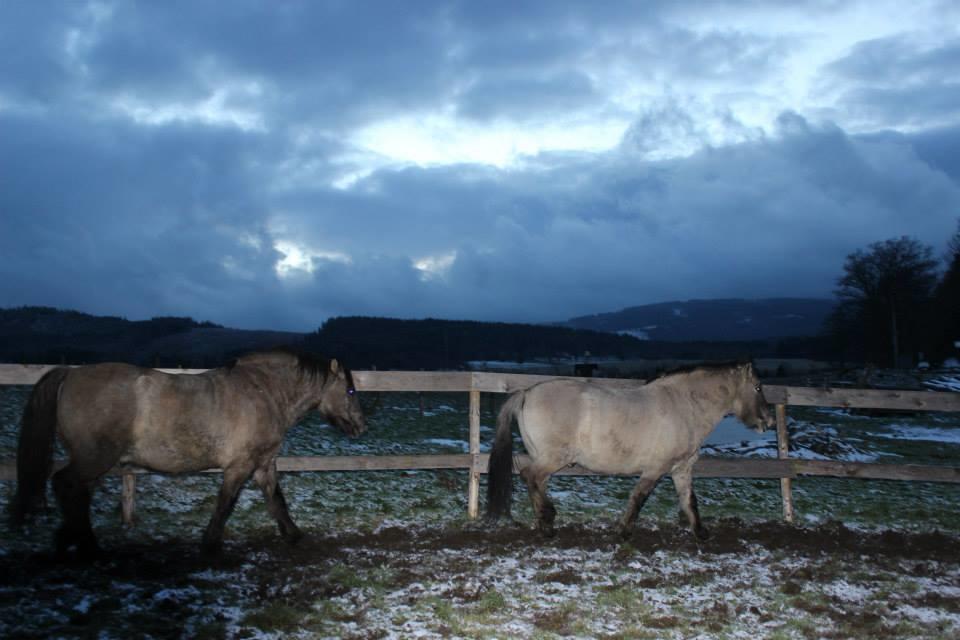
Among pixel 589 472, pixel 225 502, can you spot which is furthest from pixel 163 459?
pixel 589 472

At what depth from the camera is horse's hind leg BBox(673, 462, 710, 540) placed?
6.91 meters

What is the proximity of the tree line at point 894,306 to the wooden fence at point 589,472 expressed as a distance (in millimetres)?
46848

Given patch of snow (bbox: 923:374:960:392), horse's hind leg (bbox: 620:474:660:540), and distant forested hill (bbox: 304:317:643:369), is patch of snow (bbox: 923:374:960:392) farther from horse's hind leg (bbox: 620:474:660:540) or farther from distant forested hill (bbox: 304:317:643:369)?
distant forested hill (bbox: 304:317:643:369)

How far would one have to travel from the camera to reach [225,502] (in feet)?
Result: 19.6

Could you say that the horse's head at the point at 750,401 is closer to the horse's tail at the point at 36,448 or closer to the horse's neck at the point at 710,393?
the horse's neck at the point at 710,393

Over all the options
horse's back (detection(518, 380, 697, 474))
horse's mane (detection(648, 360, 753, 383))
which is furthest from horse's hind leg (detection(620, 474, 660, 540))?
A: horse's mane (detection(648, 360, 753, 383))

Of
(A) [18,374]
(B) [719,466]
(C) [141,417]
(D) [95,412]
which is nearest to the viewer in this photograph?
(D) [95,412]

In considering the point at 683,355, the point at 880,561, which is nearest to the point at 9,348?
the point at 683,355

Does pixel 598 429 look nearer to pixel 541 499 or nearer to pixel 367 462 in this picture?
pixel 541 499

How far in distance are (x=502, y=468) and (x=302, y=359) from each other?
2.17 metres

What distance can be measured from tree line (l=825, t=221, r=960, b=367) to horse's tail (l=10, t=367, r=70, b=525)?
53847 millimetres

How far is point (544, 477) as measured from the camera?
677cm

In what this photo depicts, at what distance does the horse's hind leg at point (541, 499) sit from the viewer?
22.0ft

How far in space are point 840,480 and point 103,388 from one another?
11107mm
